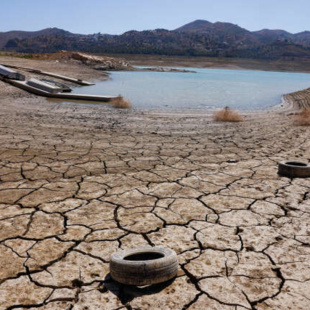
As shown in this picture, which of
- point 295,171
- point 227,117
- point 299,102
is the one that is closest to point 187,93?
point 299,102

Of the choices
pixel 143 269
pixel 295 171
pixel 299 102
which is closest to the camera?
pixel 143 269

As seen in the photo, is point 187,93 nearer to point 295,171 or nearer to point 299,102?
point 299,102

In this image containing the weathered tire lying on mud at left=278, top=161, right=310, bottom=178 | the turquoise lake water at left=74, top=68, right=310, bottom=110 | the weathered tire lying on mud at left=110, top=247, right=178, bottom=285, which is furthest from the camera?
the turquoise lake water at left=74, top=68, right=310, bottom=110

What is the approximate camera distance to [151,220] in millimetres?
2914

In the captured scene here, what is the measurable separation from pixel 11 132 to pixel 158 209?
3.98 m

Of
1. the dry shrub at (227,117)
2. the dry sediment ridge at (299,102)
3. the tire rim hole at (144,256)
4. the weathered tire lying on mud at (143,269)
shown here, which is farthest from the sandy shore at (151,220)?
the dry sediment ridge at (299,102)

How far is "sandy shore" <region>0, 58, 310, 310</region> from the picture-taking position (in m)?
2.04

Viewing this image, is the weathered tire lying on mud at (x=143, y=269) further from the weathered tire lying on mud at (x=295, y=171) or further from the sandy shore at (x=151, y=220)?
the weathered tire lying on mud at (x=295, y=171)

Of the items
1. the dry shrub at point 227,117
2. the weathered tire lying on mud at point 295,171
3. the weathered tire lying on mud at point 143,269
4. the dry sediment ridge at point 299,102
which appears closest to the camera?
the weathered tire lying on mud at point 143,269

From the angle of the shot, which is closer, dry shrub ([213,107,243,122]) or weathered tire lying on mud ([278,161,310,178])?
weathered tire lying on mud ([278,161,310,178])

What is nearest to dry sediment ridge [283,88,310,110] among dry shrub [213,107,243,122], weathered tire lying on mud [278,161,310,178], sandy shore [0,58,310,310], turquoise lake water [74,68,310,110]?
turquoise lake water [74,68,310,110]

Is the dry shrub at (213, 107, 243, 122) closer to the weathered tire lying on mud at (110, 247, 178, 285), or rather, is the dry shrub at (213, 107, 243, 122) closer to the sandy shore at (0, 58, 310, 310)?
the sandy shore at (0, 58, 310, 310)

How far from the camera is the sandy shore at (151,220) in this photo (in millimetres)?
2041

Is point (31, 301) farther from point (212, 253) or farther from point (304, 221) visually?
point (304, 221)
